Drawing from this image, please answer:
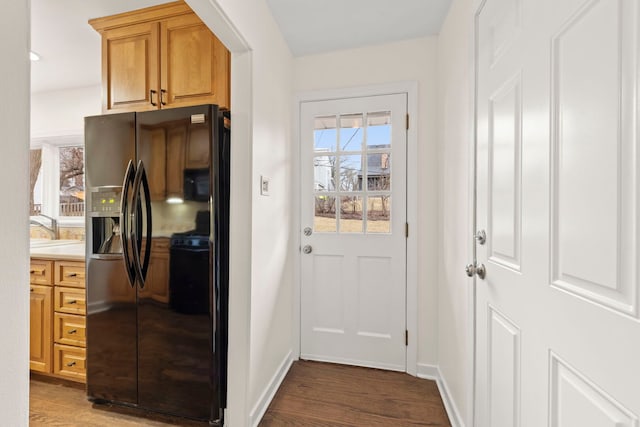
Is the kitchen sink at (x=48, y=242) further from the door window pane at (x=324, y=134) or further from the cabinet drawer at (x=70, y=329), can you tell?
the door window pane at (x=324, y=134)

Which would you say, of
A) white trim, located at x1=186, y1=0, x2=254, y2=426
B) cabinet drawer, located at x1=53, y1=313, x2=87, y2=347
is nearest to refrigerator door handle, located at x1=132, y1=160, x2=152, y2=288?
white trim, located at x1=186, y1=0, x2=254, y2=426

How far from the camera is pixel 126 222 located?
1.53 metres

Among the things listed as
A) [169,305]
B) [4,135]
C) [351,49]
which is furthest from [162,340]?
[351,49]

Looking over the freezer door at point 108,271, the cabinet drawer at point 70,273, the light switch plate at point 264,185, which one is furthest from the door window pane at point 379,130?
the cabinet drawer at point 70,273

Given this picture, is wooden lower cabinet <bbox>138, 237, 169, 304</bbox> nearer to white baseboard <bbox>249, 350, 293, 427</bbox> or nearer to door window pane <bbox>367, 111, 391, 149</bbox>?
white baseboard <bbox>249, 350, 293, 427</bbox>

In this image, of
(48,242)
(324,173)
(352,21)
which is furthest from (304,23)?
(48,242)

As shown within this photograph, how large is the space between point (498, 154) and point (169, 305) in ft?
5.77

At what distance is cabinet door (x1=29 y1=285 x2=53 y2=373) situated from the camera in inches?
77.2

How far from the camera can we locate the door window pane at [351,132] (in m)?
2.20

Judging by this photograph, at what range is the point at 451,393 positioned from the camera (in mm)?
1669

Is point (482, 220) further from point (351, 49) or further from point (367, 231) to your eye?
point (351, 49)

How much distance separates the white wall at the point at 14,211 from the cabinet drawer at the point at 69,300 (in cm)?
163

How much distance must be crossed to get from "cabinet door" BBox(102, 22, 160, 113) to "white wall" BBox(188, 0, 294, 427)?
0.63 metres

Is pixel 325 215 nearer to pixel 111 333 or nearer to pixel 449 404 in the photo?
pixel 449 404
